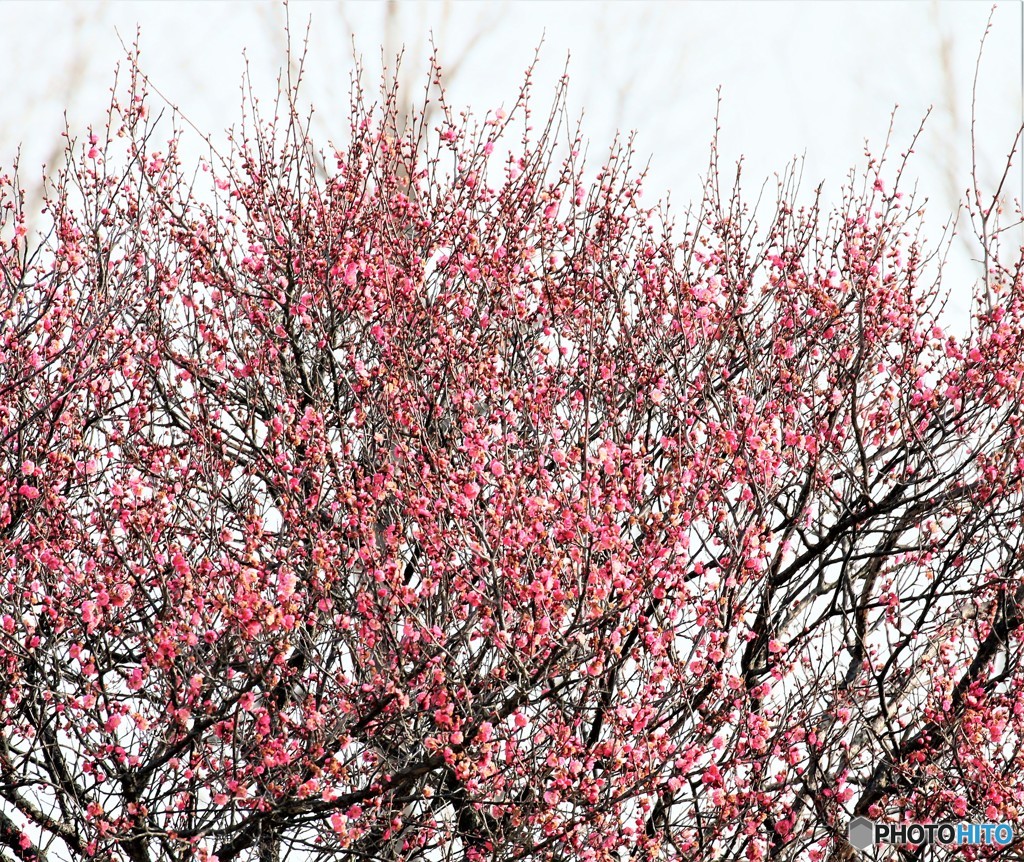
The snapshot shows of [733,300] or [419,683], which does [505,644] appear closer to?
[419,683]

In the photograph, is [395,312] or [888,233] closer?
[395,312]

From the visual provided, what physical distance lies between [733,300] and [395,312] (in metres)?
3.24

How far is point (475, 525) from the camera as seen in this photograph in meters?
7.28

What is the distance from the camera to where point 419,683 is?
7336 mm

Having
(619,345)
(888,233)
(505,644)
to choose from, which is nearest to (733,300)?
(619,345)

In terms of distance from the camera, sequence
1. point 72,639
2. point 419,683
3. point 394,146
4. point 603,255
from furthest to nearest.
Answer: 1. point 394,146
2. point 603,255
3. point 72,639
4. point 419,683

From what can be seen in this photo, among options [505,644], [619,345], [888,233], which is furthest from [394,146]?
[505,644]

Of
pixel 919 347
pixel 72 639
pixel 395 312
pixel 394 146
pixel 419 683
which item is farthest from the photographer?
pixel 394 146

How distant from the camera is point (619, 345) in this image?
11117 mm

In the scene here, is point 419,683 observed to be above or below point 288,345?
below

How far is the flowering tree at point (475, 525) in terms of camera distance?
24.5 ft

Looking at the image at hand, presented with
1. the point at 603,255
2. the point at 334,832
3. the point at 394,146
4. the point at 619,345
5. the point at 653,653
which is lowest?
the point at 334,832

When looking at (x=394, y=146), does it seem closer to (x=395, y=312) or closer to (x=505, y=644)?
(x=395, y=312)

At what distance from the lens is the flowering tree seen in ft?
24.5
